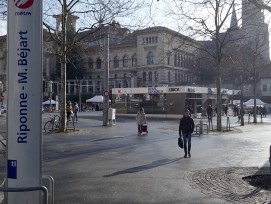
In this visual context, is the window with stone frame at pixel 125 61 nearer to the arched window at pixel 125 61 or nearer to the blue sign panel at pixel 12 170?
the arched window at pixel 125 61

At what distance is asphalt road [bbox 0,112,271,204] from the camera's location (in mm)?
7633

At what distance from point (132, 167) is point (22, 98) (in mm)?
7442

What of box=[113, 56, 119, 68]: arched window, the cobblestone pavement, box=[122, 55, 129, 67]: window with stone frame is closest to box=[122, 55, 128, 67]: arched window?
box=[122, 55, 129, 67]: window with stone frame

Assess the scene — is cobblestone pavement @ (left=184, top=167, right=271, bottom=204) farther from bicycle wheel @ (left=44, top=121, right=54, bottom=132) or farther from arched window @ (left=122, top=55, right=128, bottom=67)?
arched window @ (left=122, top=55, right=128, bottom=67)

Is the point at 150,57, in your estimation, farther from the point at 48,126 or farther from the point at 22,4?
the point at 22,4

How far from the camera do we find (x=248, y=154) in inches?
576

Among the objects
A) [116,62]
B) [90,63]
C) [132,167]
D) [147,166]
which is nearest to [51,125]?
[147,166]

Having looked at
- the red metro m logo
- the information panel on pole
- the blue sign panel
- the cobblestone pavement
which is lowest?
the cobblestone pavement

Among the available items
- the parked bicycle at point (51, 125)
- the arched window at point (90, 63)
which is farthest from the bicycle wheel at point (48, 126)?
the arched window at point (90, 63)

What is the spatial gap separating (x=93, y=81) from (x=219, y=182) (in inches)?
3562

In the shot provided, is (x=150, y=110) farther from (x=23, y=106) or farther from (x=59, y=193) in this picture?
(x=23, y=106)

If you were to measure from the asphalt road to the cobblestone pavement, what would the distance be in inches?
9.4

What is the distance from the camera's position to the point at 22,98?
3941 mm

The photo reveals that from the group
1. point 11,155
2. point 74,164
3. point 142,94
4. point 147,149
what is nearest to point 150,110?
point 142,94
